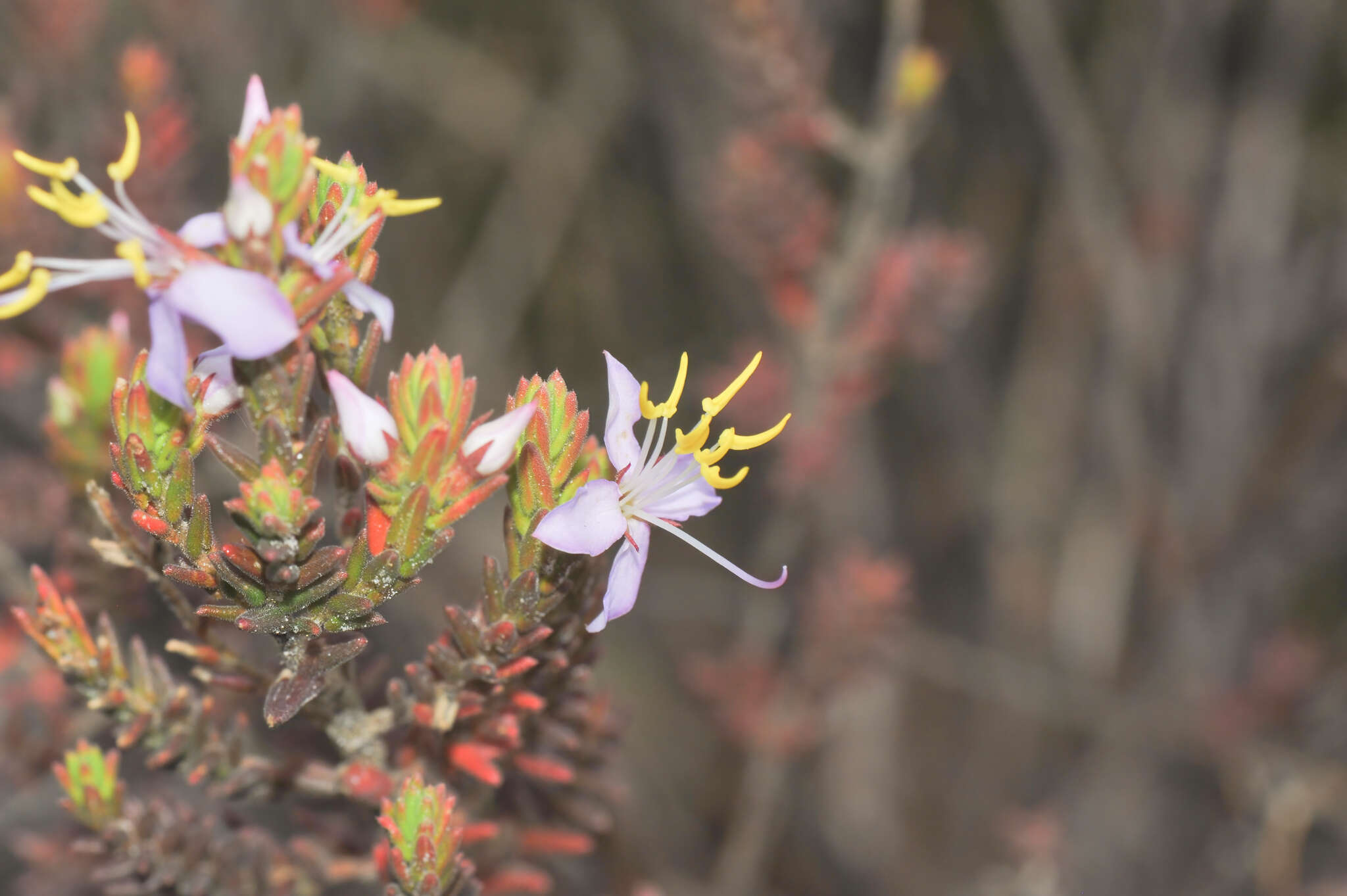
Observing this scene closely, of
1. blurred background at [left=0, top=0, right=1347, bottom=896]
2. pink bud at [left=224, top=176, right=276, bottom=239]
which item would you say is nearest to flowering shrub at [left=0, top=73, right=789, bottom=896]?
pink bud at [left=224, top=176, right=276, bottom=239]

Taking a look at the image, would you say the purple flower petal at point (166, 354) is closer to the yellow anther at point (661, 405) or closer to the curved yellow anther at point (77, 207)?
the curved yellow anther at point (77, 207)

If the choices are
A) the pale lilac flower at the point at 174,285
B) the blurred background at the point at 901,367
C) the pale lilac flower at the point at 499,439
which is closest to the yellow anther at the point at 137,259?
the pale lilac flower at the point at 174,285

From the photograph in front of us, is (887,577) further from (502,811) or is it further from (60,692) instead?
(60,692)

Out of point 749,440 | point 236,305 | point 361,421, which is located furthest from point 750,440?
point 236,305

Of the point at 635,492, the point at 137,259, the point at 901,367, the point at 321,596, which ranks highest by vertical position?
the point at 901,367

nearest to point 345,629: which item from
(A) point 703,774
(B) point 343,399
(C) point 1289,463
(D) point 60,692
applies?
(B) point 343,399

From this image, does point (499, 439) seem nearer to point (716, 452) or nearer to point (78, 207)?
point (716, 452)
